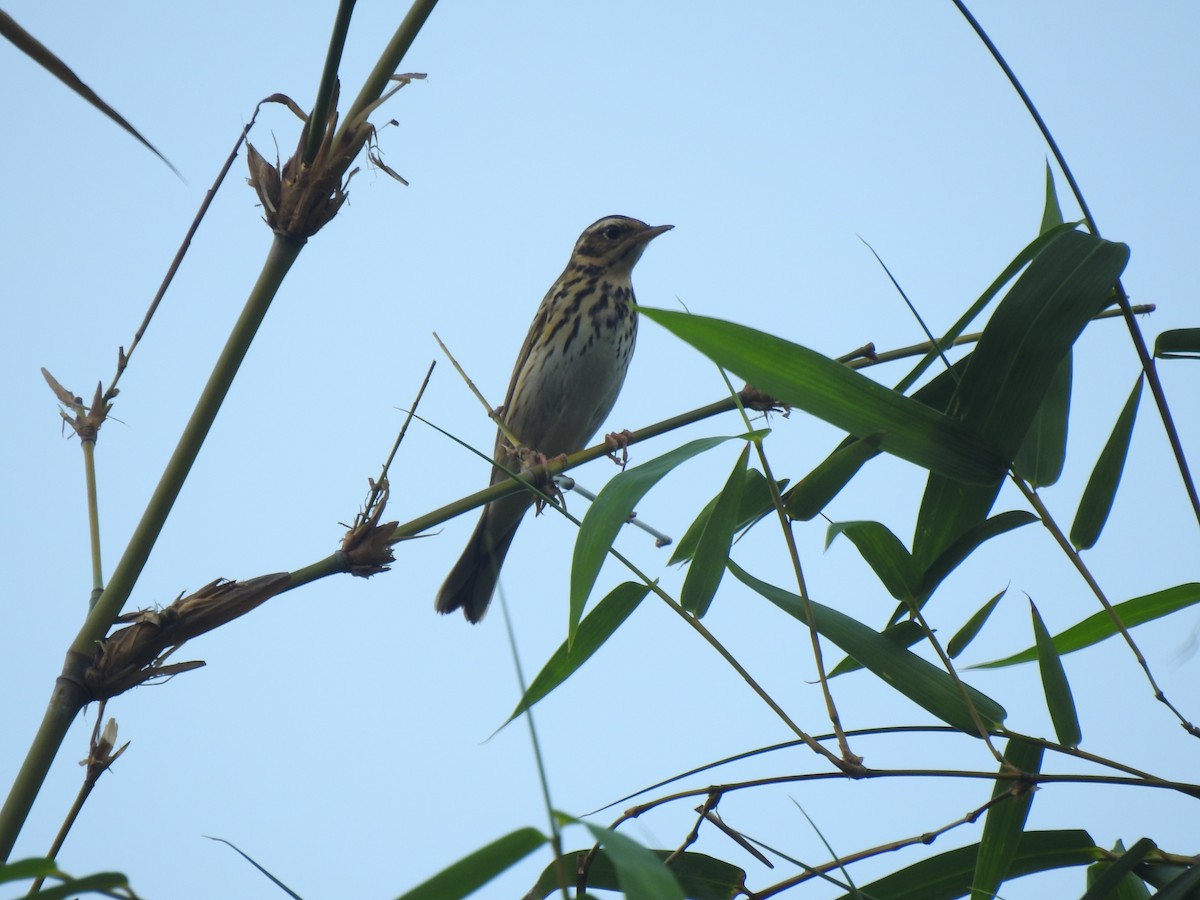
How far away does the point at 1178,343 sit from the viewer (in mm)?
1851

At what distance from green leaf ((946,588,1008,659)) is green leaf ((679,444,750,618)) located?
0.42 metres

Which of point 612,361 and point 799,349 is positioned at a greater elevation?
point 612,361

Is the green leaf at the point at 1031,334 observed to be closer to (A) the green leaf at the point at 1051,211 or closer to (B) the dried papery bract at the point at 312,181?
(A) the green leaf at the point at 1051,211

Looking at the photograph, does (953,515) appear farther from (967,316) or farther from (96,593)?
(96,593)

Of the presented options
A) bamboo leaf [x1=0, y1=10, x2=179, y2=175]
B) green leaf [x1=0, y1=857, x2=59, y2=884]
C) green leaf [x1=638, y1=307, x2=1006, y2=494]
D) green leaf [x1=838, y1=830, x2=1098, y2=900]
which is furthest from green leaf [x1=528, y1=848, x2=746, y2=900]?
bamboo leaf [x1=0, y1=10, x2=179, y2=175]

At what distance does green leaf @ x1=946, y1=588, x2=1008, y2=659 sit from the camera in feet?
6.22

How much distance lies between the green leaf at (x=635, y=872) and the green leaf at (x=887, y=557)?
2.57ft

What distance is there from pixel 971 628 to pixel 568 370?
162 inches

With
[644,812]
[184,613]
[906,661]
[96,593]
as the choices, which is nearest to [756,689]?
[644,812]

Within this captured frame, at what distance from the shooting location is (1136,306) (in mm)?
1837

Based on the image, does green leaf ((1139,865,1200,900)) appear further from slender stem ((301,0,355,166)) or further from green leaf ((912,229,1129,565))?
slender stem ((301,0,355,166))

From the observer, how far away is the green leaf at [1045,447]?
1971mm

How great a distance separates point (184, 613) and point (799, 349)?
91cm

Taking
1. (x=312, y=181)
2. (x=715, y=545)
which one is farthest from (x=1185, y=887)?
(x=312, y=181)
